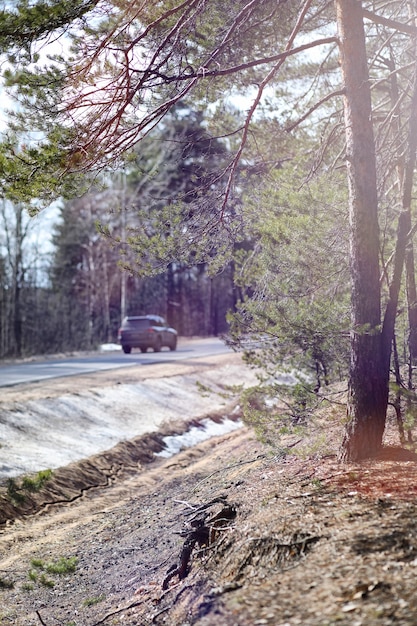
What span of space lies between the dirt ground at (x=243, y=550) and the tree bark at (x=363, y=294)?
32 cm

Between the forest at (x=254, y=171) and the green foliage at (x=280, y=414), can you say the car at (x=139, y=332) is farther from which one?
the green foliage at (x=280, y=414)

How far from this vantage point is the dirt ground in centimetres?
419

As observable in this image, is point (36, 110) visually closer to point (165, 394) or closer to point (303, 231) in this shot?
point (303, 231)

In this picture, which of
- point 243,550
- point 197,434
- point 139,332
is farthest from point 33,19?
point 139,332

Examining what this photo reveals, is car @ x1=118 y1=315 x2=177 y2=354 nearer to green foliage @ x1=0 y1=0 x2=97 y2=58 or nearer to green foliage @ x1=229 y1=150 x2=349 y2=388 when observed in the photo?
green foliage @ x1=229 y1=150 x2=349 y2=388

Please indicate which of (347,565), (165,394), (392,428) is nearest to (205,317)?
(165,394)

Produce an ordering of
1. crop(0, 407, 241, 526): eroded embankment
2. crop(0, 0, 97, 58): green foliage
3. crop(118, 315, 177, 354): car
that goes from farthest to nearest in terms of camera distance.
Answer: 1. crop(118, 315, 177, 354): car
2. crop(0, 407, 241, 526): eroded embankment
3. crop(0, 0, 97, 58): green foliage

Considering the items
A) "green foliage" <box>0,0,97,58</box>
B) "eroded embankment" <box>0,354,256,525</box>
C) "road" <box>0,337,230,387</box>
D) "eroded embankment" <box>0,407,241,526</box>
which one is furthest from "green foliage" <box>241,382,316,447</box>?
"road" <box>0,337,230,387</box>

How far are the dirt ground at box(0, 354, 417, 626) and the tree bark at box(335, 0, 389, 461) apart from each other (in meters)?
0.32

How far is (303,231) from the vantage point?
7754 mm

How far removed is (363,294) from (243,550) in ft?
9.14

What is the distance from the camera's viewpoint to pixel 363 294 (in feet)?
22.4

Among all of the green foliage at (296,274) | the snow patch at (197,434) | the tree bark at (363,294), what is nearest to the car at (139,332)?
the snow patch at (197,434)

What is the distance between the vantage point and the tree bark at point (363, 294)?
675 centimetres
